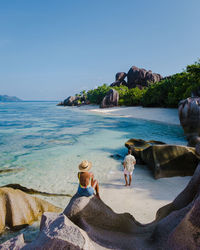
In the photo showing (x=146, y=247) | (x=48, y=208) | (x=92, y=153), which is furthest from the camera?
(x=92, y=153)

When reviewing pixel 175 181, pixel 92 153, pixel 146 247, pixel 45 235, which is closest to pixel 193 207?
pixel 146 247

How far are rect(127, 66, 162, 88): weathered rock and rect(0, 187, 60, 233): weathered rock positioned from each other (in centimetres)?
7178

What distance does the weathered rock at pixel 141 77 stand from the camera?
235 ft

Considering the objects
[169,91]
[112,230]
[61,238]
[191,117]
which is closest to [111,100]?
[169,91]

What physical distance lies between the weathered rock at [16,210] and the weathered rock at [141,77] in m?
71.8

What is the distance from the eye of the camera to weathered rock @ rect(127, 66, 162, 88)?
235 ft

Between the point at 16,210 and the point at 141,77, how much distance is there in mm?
74098

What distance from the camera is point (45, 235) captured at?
7.14ft

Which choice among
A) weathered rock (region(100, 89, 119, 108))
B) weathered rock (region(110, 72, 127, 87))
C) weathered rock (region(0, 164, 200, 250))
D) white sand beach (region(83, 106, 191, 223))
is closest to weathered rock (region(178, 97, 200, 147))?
white sand beach (region(83, 106, 191, 223))

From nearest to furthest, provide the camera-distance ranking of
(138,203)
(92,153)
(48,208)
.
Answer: (48,208), (138,203), (92,153)

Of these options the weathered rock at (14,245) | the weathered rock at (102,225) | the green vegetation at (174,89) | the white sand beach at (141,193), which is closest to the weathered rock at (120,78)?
the green vegetation at (174,89)

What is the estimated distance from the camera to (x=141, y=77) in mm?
73125

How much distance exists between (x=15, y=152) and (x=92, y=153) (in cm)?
601

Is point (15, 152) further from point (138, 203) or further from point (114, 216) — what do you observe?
point (114, 216)
